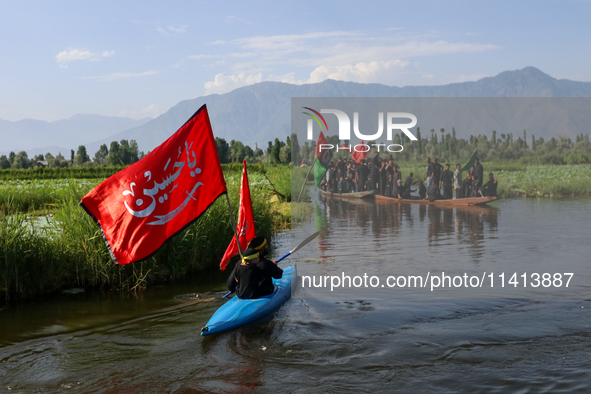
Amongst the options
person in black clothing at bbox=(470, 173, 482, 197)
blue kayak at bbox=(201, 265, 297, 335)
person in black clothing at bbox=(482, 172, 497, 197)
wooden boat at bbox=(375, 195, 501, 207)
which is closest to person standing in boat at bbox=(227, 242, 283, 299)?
blue kayak at bbox=(201, 265, 297, 335)

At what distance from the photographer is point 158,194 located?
5863mm

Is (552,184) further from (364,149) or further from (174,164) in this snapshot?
(174,164)

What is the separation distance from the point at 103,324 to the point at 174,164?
8.89 ft

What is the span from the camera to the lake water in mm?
5102

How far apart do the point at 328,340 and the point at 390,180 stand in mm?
16775

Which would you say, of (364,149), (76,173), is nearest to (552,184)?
(364,149)

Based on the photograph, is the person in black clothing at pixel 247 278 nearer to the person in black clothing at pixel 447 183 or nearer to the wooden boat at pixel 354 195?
the person in black clothing at pixel 447 183

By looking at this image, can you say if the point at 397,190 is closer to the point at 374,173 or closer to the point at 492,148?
the point at 374,173

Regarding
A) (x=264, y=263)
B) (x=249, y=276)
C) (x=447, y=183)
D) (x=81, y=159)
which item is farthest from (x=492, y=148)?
(x=81, y=159)

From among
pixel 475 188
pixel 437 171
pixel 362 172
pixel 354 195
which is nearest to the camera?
pixel 437 171

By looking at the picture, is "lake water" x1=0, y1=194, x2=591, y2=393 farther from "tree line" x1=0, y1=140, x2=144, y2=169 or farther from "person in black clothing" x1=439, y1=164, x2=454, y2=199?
"tree line" x1=0, y1=140, x2=144, y2=169

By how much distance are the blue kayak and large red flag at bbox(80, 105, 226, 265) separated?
4.64ft

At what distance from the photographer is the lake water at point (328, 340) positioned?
5102 millimetres

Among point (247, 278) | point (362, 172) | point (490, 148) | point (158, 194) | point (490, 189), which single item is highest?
point (490, 148)
